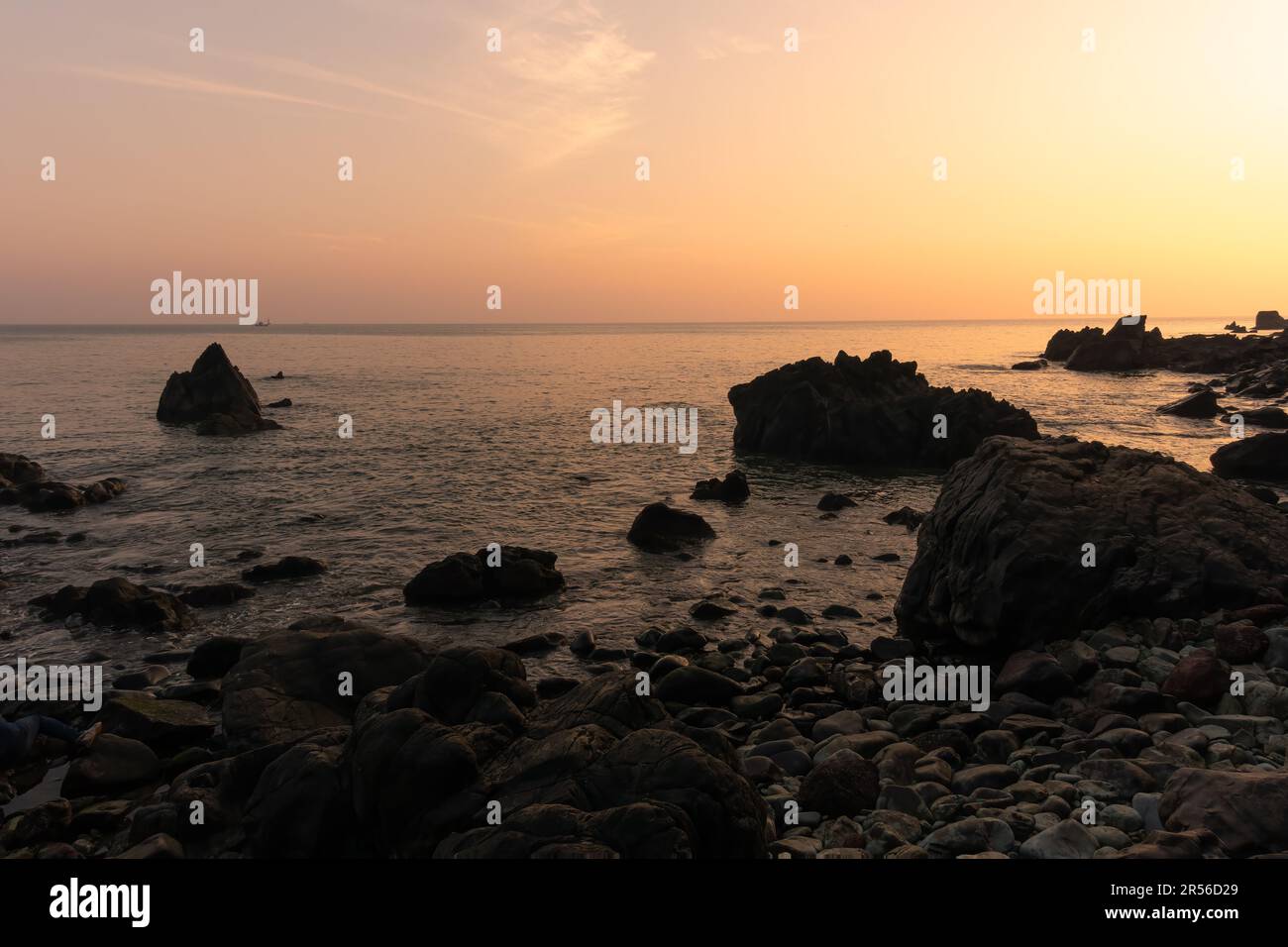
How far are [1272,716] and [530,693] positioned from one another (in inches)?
385

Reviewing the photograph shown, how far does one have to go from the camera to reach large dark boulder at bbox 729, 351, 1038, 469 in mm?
43219

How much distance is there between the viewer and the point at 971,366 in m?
115

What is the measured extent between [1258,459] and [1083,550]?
27.2 m

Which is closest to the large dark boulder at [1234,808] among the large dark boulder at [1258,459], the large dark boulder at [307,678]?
the large dark boulder at [307,678]

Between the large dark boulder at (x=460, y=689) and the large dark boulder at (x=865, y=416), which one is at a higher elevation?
the large dark boulder at (x=865, y=416)

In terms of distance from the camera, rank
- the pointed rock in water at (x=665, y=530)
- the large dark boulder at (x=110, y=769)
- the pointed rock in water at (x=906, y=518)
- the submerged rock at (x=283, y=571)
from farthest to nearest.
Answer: the pointed rock in water at (x=906, y=518), the pointed rock in water at (x=665, y=530), the submerged rock at (x=283, y=571), the large dark boulder at (x=110, y=769)

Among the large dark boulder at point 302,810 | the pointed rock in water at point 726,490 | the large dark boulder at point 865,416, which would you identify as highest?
the large dark boulder at point 865,416

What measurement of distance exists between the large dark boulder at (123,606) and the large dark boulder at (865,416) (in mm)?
33527

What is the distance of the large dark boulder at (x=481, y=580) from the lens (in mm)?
19719

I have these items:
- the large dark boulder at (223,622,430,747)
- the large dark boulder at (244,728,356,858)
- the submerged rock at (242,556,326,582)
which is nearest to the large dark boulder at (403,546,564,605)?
the submerged rock at (242,556,326,582)

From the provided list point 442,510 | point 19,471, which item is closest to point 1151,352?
point 442,510

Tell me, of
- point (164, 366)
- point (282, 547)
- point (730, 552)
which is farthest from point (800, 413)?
point (164, 366)

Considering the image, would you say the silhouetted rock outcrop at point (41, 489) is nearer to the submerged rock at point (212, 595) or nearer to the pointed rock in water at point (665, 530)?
the submerged rock at point (212, 595)

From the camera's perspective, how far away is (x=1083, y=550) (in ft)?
45.3
